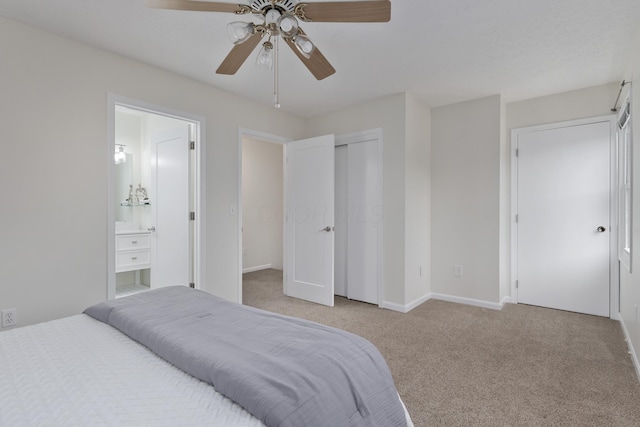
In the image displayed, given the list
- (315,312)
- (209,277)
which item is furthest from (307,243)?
(209,277)

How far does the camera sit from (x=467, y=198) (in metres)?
3.94

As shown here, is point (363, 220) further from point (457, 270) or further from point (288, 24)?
point (288, 24)

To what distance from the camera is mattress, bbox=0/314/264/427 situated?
34.7 inches

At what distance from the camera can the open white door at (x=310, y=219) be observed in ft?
12.8

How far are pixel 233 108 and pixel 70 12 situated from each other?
1.64 metres

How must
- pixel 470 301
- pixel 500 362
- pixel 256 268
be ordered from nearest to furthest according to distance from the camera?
1. pixel 500 362
2. pixel 470 301
3. pixel 256 268

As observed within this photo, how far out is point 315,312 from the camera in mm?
3660

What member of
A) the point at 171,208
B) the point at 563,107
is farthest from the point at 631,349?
the point at 171,208

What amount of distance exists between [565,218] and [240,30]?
3.84 meters

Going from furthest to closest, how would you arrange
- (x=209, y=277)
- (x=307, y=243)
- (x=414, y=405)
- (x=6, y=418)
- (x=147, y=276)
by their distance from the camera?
1. (x=147, y=276)
2. (x=307, y=243)
3. (x=209, y=277)
4. (x=414, y=405)
5. (x=6, y=418)

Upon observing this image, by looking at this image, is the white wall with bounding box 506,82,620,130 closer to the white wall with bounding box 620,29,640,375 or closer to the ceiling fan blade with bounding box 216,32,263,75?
the white wall with bounding box 620,29,640,375

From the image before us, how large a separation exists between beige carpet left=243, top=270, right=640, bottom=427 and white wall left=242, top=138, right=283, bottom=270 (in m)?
2.30

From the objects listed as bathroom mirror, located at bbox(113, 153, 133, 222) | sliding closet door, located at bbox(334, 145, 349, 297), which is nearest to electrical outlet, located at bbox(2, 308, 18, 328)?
bathroom mirror, located at bbox(113, 153, 133, 222)

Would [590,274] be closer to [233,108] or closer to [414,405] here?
[414,405]
